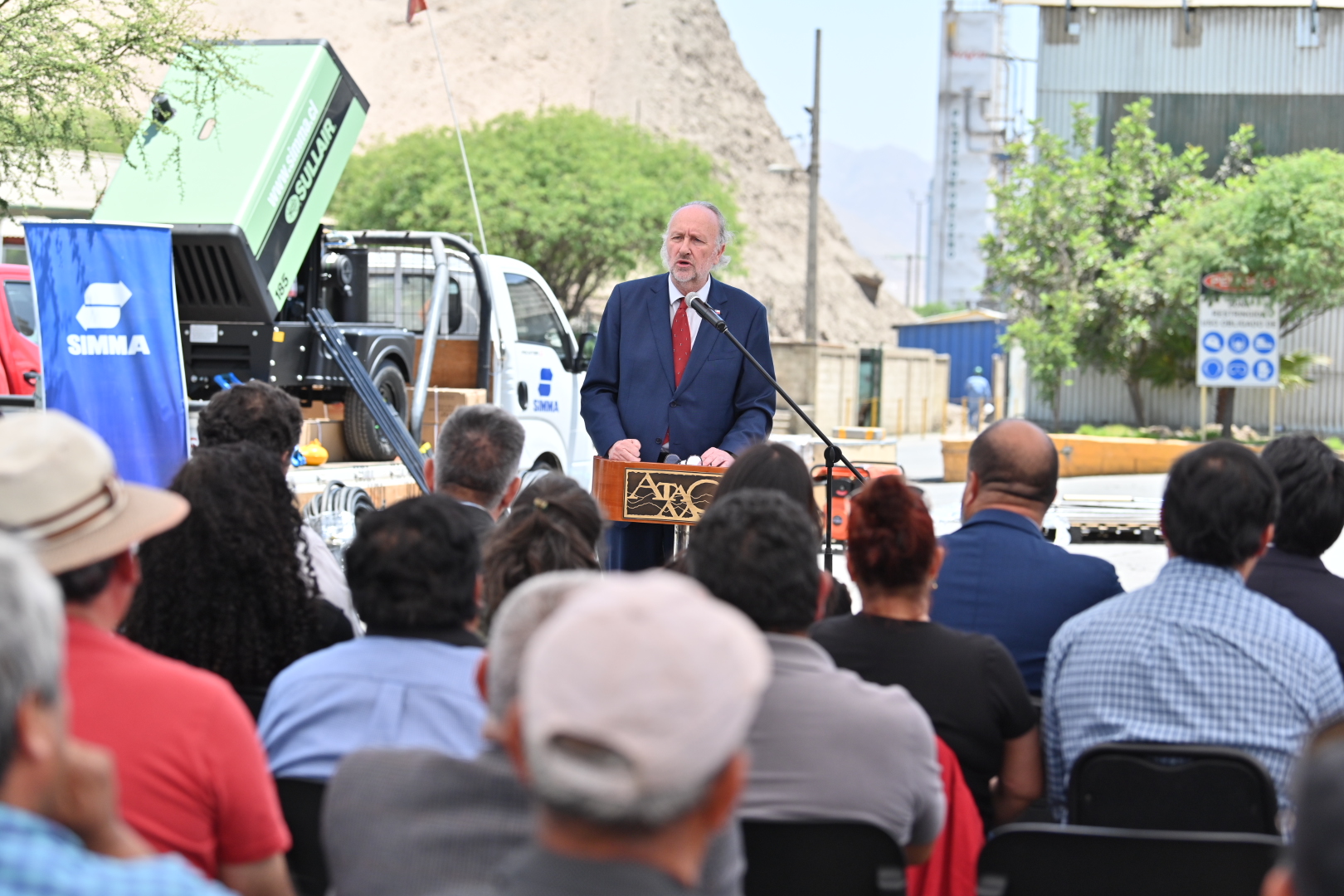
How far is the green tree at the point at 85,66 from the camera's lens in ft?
27.9

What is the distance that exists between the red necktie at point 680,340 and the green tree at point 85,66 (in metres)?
4.93

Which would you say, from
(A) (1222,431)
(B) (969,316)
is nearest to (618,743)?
(A) (1222,431)

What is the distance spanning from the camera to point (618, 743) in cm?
150

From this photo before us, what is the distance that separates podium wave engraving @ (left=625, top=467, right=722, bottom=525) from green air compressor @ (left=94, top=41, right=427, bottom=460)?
4910 mm

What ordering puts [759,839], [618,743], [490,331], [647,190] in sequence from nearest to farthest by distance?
[618,743] < [759,839] < [490,331] < [647,190]

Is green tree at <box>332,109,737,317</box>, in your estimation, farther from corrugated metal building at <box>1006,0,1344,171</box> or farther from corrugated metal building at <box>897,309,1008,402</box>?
corrugated metal building at <box>1006,0,1344,171</box>

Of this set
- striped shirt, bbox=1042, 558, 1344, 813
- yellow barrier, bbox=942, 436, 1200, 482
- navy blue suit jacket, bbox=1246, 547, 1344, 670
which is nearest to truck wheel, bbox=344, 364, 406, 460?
navy blue suit jacket, bbox=1246, 547, 1344, 670

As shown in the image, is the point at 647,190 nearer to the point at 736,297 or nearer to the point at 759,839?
the point at 736,297

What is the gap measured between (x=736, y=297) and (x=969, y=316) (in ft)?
161

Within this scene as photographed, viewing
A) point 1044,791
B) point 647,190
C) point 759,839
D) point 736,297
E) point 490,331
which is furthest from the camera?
point 647,190

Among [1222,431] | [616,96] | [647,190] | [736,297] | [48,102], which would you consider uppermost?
[616,96]

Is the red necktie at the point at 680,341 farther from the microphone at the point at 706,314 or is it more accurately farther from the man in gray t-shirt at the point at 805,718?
the man in gray t-shirt at the point at 805,718

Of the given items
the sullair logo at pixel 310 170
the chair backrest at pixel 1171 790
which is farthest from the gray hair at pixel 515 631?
the sullair logo at pixel 310 170

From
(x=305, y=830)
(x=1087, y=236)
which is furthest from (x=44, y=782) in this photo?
(x=1087, y=236)
